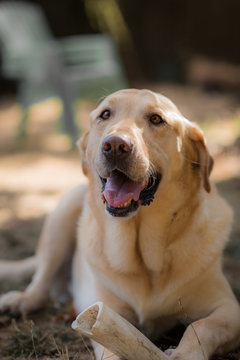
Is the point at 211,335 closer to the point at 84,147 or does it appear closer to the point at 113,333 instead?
the point at 113,333

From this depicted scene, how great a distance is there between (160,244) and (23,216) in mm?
Result: 2694

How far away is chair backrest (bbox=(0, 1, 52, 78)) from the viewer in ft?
28.9

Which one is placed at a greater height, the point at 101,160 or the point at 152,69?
the point at 101,160

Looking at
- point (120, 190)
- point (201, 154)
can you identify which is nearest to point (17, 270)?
point (120, 190)

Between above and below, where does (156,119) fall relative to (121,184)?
above

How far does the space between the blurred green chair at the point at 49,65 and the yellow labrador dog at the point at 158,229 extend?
552 cm

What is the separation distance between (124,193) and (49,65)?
6.47 meters

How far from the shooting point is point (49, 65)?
848 centimetres

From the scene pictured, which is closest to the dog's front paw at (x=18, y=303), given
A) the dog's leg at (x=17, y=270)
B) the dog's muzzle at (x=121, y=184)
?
the dog's leg at (x=17, y=270)

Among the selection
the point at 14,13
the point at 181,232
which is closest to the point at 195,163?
the point at 181,232

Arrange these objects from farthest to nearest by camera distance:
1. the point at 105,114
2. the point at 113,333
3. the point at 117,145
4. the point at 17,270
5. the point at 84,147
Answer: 1. the point at 17,270
2. the point at 84,147
3. the point at 105,114
4. the point at 117,145
5. the point at 113,333

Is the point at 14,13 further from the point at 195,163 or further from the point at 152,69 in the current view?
the point at 195,163

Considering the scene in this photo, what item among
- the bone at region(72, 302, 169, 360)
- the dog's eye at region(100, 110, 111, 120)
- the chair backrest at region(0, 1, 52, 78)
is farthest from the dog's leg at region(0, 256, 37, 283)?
the chair backrest at region(0, 1, 52, 78)

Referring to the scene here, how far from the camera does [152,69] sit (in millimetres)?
11391
